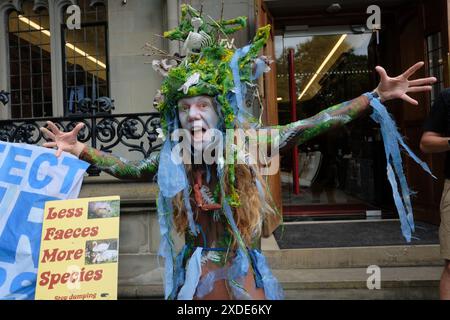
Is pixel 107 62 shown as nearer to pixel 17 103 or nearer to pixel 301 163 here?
pixel 17 103

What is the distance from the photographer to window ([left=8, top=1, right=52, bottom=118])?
22.9 feet

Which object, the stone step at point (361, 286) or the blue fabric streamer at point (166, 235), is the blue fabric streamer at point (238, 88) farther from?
the stone step at point (361, 286)

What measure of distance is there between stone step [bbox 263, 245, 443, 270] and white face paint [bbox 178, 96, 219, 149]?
9.32 ft

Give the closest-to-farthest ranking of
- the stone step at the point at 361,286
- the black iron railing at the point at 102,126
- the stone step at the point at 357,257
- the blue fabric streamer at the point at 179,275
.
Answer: the blue fabric streamer at the point at 179,275, the stone step at the point at 361,286, the stone step at the point at 357,257, the black iron railing at the point at 102,126

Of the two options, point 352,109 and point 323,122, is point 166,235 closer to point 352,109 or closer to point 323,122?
point 323,122

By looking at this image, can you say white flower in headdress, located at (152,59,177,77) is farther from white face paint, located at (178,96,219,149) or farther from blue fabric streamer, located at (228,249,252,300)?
blue fabric streamer, located at (228,249,252,300)

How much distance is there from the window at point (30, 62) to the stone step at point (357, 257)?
182 inches

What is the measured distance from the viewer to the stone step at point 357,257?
4.52 m

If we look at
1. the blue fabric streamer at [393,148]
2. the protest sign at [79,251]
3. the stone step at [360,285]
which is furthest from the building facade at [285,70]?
the blue fabric streamer at [393,148]

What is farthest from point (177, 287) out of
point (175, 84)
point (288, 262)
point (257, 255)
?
point (288, 262)

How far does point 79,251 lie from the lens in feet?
11.5

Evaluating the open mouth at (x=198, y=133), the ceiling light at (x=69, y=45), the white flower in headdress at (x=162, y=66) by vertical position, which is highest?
the ceiling light at (x=69, y=45)

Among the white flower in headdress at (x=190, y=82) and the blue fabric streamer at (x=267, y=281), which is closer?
the white flower in headdress at (x=190, y=82)

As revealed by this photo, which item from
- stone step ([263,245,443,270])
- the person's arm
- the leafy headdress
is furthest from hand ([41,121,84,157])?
stone step ([263,245,443,270])
